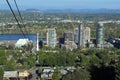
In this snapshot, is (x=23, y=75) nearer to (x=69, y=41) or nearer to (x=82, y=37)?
(x=69, y=41)

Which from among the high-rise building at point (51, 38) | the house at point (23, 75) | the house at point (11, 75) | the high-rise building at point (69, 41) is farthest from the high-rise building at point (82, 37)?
the house at point (11, 75)

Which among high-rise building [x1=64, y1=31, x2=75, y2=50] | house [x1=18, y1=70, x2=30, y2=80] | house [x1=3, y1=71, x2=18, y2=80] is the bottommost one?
high-rise building [x1=64, y1=31, x2=75, y2=50]

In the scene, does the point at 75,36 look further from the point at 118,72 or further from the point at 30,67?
the point at 118,72

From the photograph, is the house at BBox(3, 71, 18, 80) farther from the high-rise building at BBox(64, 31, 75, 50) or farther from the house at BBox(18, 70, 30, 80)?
the high-rise building at BBox(64, 31, 75, 50)

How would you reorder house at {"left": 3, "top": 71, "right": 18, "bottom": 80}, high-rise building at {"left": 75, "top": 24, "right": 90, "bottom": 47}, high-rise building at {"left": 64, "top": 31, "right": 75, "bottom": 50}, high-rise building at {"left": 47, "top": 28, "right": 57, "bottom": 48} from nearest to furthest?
1. house at {"left": 3, "top": 71, "right": 18, "bottom": 80}
2. high-rise building at {"left": 47, "top": 28, "right": 57, "bottom": 48}
3. high-rise building at {"left": 64, "top": 31, "right": 75, "bottom": 50}
4. high-rise building at {"left": 75, "top": 24, "right": 90, "bottom": 47}

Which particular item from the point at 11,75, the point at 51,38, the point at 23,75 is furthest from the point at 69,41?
the point at 11,75

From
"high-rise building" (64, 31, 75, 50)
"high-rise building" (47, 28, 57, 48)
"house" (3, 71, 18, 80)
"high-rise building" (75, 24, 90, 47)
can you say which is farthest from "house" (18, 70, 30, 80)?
"high-rise building" (75, 24, 90, 47)

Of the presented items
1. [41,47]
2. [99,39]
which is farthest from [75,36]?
[41,47]

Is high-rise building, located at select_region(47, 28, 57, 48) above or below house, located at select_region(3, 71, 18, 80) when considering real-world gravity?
below

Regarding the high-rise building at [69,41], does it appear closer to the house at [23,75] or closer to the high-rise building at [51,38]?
the high-rise building at [51,38]

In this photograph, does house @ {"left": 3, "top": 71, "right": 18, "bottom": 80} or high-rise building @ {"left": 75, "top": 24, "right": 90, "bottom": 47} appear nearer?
house @ {"left": 3, "top": 71, "right": 18, "bottom": 80}

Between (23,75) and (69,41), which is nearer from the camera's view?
(23,75)
